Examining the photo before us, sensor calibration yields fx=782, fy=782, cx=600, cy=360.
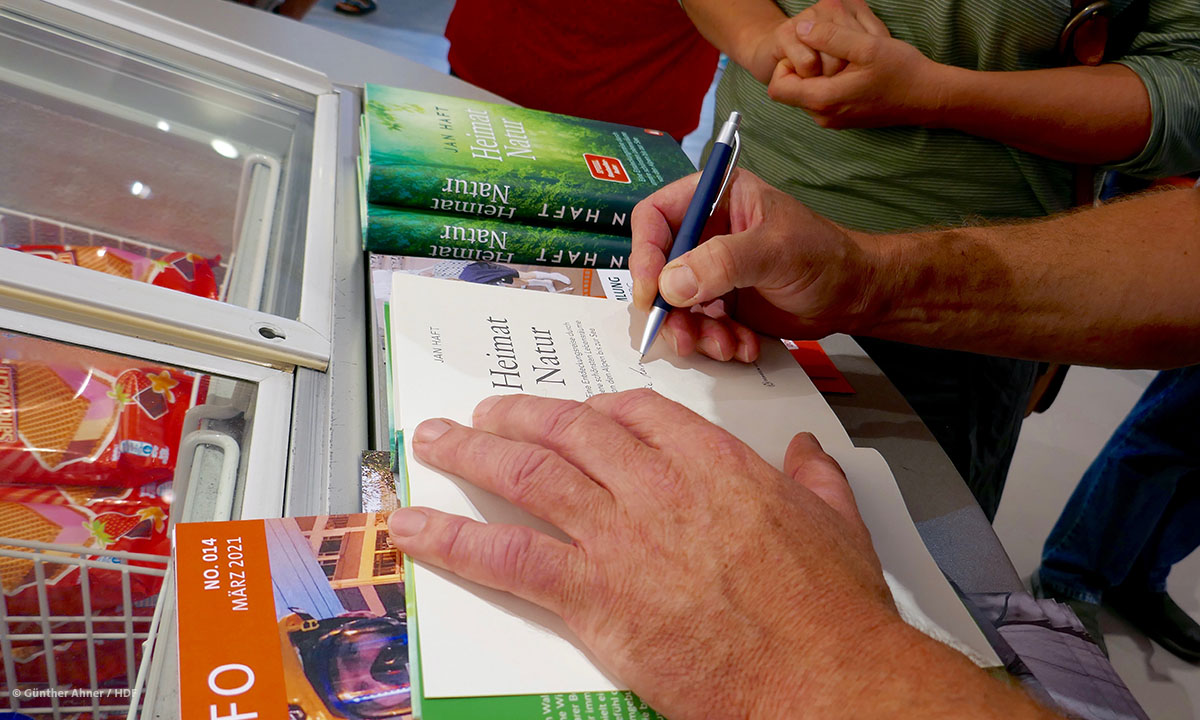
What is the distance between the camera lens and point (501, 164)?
993 millimetres

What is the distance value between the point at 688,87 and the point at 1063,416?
216 cm

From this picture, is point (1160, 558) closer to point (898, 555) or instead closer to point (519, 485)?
point (898, 555)

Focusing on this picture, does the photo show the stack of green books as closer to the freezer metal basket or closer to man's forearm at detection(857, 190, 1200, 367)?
man's forearm at detection(857, 190, 1200, 367)

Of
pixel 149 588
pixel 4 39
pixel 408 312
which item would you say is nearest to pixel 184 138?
pixel 4 39

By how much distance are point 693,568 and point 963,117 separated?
826mm

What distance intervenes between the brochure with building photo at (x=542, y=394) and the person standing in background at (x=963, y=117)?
0.41m

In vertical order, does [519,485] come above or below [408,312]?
below

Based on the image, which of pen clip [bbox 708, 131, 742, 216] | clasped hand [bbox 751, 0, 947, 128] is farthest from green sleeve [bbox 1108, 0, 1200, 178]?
pen clip [bbox 708, 131, 742, 216]

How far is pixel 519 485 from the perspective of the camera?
0.55 meters

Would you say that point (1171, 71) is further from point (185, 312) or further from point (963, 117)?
point (185, 312)

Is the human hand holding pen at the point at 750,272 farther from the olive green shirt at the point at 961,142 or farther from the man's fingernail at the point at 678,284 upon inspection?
the olive green shirt at the point at 961,142

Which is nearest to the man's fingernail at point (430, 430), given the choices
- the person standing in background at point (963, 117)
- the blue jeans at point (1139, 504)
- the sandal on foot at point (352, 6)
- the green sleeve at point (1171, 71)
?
the person standing in background at point (963, 117)

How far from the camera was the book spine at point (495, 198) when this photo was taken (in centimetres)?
92

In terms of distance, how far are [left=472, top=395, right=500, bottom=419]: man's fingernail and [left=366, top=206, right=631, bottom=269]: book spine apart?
1.17 ft
